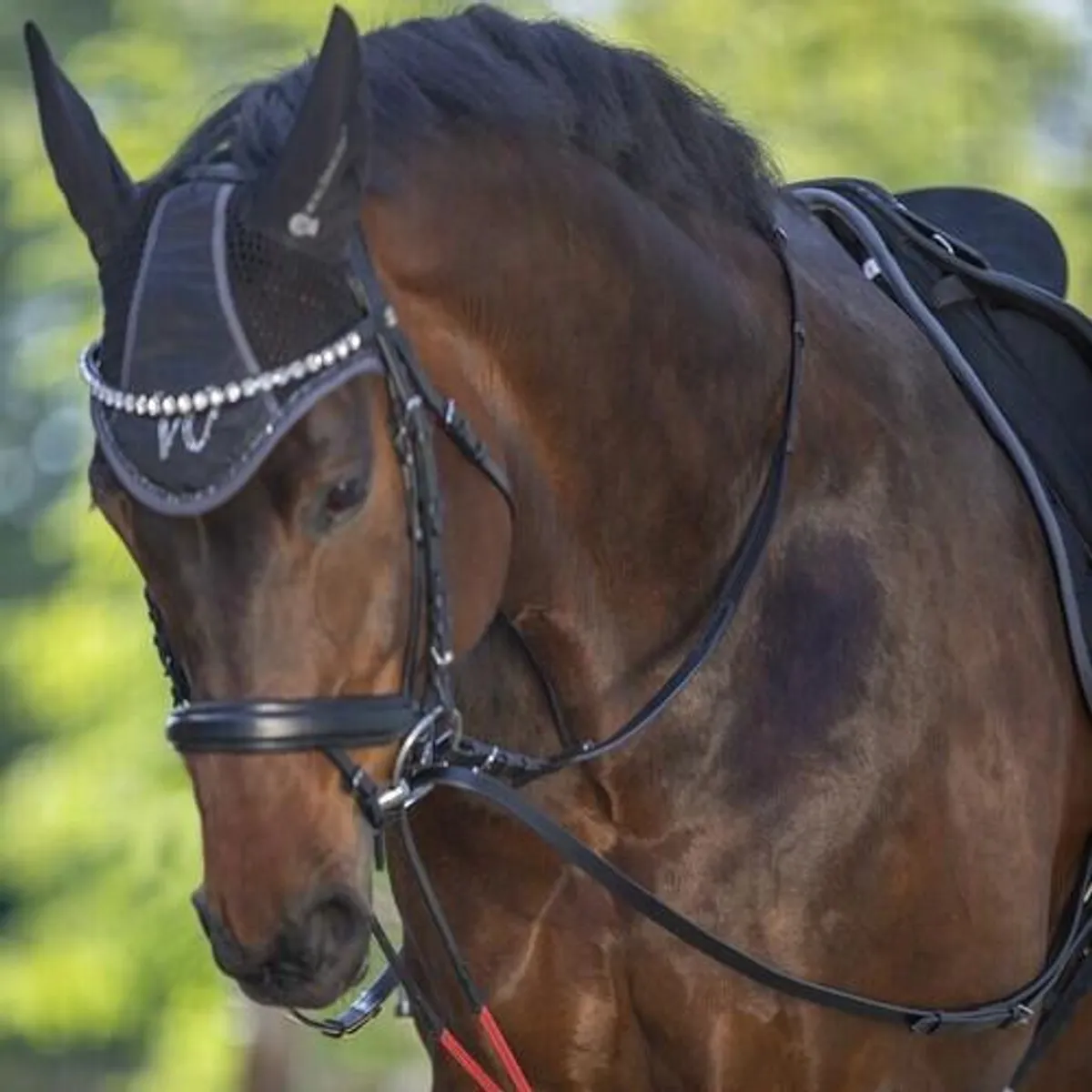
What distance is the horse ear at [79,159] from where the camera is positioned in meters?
3.37

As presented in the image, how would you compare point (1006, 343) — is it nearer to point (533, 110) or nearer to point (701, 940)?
point (533, 110)

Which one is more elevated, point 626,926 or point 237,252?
point 237,252

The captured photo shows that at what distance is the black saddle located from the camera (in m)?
5.01

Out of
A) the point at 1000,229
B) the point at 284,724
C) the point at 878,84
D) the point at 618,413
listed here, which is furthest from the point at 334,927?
the point at 878,84

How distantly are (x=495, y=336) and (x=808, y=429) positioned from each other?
2.35 ft

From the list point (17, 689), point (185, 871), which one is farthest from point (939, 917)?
point (17, 689)

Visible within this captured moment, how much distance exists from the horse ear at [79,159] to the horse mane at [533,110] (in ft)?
0.28

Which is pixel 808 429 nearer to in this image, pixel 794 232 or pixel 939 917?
pixel 794 232

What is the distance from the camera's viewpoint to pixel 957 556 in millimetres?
4059

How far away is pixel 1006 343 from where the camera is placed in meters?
4.47

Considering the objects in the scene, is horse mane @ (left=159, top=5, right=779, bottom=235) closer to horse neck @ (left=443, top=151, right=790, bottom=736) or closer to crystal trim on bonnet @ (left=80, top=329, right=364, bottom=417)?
horse neck @ (left=443, top=151, right=790, bottom=736)

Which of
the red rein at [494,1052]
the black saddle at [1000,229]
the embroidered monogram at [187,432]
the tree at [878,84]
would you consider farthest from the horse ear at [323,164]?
the tree at [878,84]

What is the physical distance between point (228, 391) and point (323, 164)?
0.32m

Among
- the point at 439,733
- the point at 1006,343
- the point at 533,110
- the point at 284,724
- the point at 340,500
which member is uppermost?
the point at 533,110
